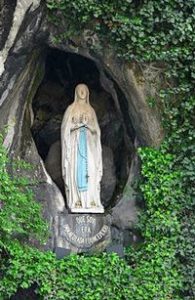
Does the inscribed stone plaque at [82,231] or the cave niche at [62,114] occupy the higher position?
the cave niche at [62,114]

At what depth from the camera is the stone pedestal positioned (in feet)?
27.3

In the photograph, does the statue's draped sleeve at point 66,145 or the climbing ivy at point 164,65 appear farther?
the statue's draped sleeve at point 66,145

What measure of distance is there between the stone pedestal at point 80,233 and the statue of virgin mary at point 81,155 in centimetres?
11

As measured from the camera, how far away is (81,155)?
8680 mm

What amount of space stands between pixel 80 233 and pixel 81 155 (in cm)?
94

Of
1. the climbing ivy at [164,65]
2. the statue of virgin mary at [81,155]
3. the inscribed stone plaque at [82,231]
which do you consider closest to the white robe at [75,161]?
the statue of virgin mary at [81,155]

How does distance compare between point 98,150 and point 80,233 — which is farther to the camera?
point 98,150

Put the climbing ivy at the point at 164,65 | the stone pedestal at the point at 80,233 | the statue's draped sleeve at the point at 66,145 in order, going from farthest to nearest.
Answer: the statue's draped sleeve at the point at 66,145, the stone pedestal at the point at 80,233, the climbing ivy at the point at 164,65

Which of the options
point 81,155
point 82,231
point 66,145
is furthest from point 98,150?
point 82,231

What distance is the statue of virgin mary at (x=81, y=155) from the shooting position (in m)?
8.54

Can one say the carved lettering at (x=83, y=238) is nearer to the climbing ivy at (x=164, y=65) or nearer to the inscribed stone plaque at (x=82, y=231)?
the inscribed stone plaque at (x=82, y=231)

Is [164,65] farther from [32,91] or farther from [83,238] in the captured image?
[83,238]

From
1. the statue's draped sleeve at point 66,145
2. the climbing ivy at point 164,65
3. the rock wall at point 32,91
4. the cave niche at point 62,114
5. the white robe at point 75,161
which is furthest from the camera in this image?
the cave niche at point 62,114

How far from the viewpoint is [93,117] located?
8914 millimetres
